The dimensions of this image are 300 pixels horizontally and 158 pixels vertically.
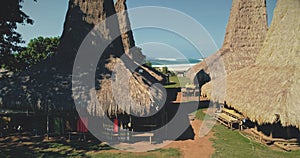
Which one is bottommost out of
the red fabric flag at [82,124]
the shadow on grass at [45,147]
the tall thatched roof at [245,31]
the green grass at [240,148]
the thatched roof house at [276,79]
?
the green grass at [240,148]

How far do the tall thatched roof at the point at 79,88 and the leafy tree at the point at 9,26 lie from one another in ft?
8.00

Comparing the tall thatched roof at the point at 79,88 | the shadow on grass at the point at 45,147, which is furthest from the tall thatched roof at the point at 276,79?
the shadow on grass at the point at 45,147

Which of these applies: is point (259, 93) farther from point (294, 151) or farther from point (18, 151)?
point (18, 151)

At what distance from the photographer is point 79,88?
9969 mm

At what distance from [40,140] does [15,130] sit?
6.75ft

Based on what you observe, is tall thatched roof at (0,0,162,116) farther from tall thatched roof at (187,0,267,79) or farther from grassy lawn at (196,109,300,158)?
tall thatched roof at (187,0,267,79)

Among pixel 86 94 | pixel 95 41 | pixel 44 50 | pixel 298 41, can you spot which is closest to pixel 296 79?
pixel 298 41

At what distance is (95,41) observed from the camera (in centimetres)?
1177

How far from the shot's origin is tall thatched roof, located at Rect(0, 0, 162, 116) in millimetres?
9469

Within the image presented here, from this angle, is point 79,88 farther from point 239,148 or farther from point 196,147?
point 239,148

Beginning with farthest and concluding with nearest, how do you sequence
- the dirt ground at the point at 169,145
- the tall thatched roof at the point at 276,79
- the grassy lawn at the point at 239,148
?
1. the dirt ground at the point at 169,145
2. the tall thatched roof at the point at 276,79
3. the grassy lawn at the point at 239,148

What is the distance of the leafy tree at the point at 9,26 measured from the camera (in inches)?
430

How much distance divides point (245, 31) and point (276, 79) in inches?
346

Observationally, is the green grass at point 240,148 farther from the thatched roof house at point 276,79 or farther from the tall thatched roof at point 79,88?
the tall thatched roof at point 79,88
